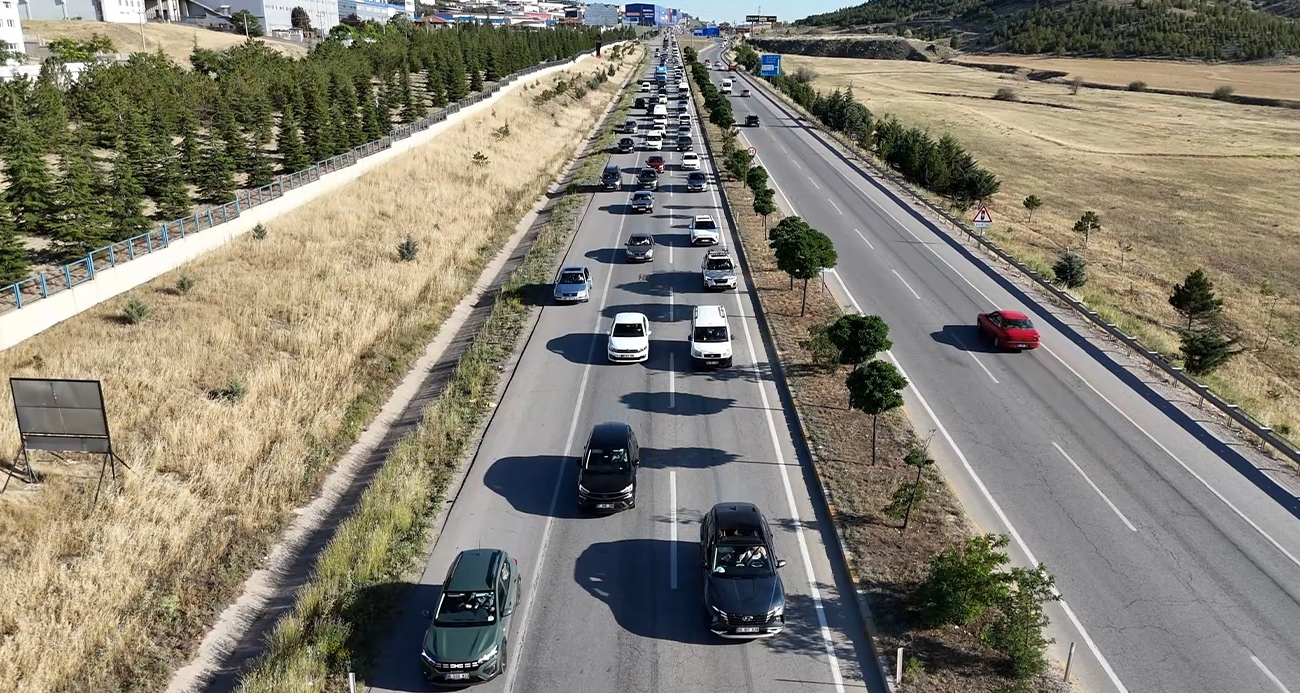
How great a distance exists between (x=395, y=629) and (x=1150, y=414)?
2297 cm

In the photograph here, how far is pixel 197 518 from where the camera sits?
2059 centimetres

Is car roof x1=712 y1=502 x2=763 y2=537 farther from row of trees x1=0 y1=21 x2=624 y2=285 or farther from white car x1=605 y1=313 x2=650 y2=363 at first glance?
row of trees x1=0 y1=21 x2=624 y2=285

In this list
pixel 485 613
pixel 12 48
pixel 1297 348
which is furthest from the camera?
pixel 12 48

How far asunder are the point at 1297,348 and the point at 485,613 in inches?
1433

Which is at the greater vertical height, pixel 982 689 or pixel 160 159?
pixel 160 159

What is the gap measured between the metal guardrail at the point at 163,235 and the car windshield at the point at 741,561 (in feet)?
89.7

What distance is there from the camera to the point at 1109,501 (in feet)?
69.6

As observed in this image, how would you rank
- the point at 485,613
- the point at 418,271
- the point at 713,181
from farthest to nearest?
the point at 713,181 < the point at 418,271 < the point at 485,613

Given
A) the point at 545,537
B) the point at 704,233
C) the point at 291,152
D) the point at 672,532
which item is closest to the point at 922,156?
the point at 704,233

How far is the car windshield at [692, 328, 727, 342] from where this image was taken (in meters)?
29.4

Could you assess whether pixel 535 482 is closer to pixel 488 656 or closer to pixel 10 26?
pixel 488 656

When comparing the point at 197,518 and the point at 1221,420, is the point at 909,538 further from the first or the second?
the point at 197,518

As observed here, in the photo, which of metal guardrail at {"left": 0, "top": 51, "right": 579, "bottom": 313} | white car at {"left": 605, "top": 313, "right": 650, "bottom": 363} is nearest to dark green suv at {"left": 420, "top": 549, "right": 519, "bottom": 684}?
white car at {"left": 605, "top": 313, "right": 650, "bottom": 363}

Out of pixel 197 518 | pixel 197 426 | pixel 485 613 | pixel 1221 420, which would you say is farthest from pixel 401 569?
pixel 1221 420
